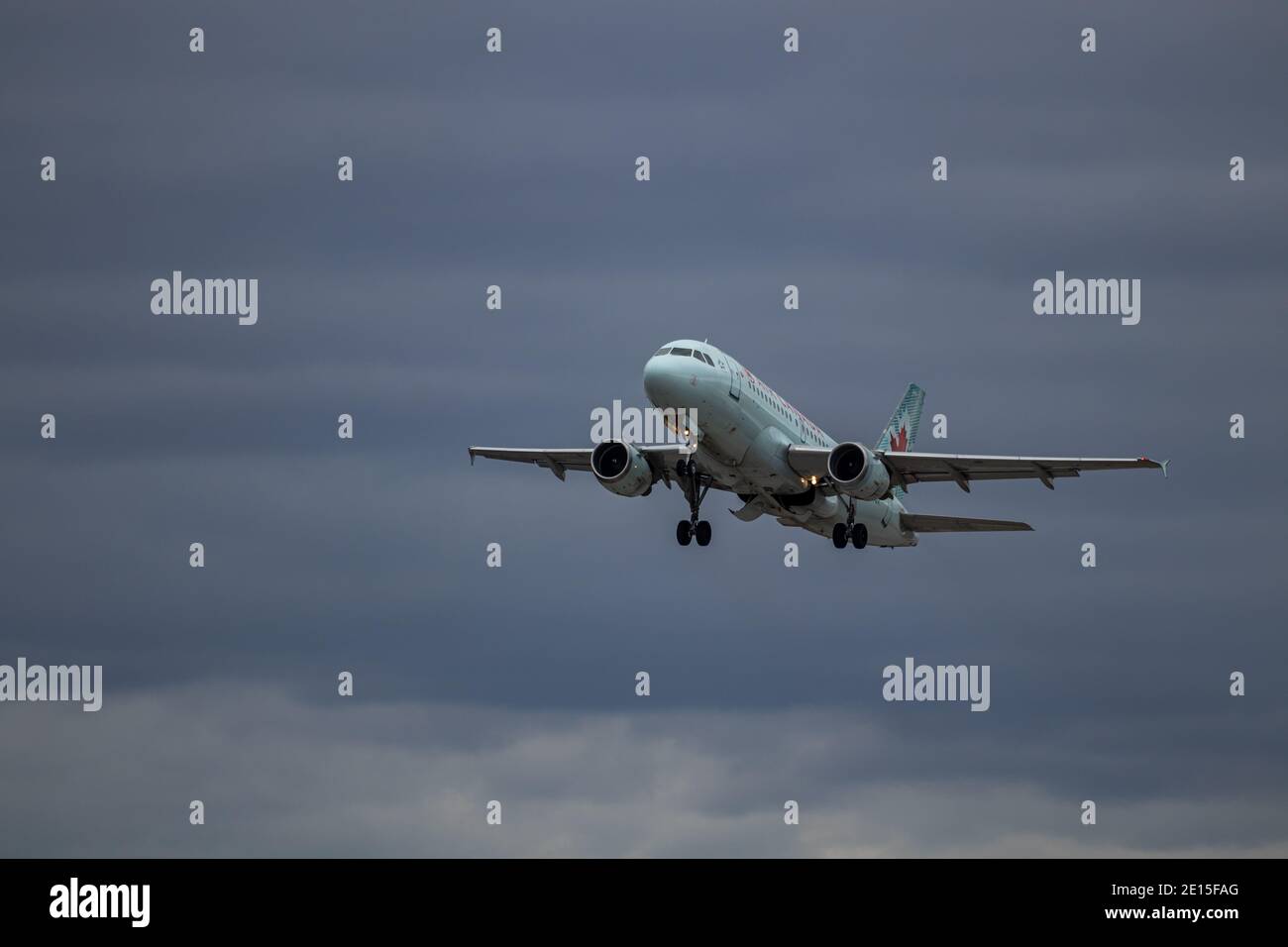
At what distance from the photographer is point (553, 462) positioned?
354 feet

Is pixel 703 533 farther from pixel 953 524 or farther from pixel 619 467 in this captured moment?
pixel 953 524

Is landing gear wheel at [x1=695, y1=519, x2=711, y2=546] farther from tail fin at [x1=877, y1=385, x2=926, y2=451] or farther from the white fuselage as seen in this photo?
tail fin at [x1=877, y1=385, x2=926, y2=451]

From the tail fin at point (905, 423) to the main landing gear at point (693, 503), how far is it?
69.6ft

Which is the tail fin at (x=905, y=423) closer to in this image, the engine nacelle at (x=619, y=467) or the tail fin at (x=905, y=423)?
the tail fin at (x=905, y=423)

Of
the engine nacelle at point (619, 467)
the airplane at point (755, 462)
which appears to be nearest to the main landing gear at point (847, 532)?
the airplane at point (755, 462)

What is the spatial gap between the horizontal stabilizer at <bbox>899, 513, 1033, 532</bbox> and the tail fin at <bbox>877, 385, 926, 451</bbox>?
879 centimetres

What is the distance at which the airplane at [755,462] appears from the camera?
94688 mm

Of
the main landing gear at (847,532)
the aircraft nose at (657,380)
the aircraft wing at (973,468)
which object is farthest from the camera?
the main landing gear at (847,532)

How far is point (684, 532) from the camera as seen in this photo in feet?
334

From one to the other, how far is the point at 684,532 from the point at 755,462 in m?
4.93
